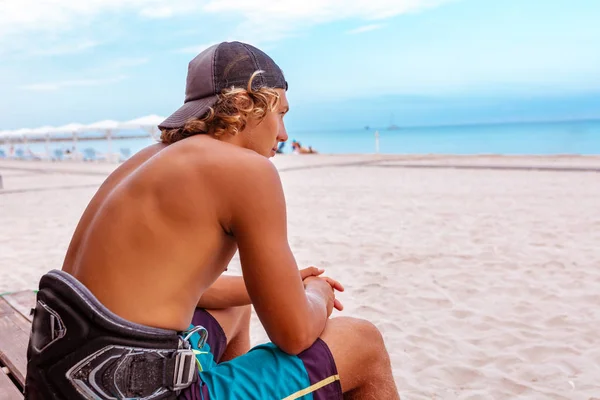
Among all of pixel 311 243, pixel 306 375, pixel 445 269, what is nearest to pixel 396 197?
pixel 311 243

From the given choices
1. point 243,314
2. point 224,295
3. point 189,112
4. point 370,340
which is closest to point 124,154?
point 243,314

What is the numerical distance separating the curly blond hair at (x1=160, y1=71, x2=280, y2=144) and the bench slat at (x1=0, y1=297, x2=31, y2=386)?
1143 mm

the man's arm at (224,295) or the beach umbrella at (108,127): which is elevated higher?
the beach umbrella at (108,127)

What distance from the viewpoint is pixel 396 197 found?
9305 millimetres

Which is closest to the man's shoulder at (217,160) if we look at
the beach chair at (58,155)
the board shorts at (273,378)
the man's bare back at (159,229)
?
the man's bare back at (159,229)

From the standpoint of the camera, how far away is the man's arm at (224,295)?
1.93 metres

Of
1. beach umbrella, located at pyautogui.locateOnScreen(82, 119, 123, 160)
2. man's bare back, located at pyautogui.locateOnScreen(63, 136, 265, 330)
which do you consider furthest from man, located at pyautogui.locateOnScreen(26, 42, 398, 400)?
beach umbrella, located at pyautogui.locateOnScreen(82, 119, 123, 160)

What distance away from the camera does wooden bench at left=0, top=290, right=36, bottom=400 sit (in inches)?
76.6

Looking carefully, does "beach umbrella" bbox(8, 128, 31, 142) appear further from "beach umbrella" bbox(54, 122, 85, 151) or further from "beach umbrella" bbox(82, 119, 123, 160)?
"beach umbrella" bbox(82, 119, 123, 160)

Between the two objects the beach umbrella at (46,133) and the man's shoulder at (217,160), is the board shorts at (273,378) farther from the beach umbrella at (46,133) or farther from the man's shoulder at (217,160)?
the beach umbrella at (46,133)

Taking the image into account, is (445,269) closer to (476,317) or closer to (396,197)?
(476,317)

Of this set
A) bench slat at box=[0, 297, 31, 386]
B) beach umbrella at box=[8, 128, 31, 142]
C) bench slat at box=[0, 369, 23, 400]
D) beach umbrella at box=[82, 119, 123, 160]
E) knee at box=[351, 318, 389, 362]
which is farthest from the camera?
beach umbrella at box=[8, 128, 31, 142]

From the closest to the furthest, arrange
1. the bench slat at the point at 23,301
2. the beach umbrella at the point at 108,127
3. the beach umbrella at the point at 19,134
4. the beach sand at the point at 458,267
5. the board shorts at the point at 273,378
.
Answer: the board shorts at the point at 273,378, the bench slat at the point at 23,301, the beach sand at the point at 458,267, the beach umbrella at the point at 108,127, the beach umbrella at the point at 19,134

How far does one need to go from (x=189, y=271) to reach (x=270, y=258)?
0.64ft
